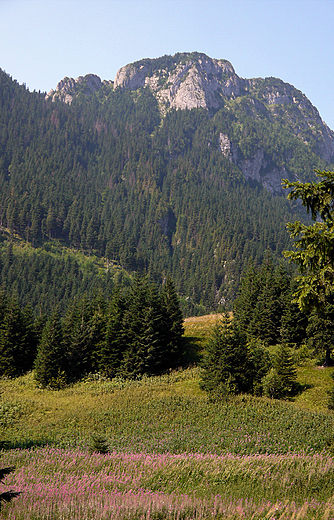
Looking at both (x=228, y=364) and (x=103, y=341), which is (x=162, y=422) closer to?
(x=228, y=364)

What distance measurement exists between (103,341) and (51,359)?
23.1 ft

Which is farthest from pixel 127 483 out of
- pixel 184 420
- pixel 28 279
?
pixel 28 279

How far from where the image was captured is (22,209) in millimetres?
182250

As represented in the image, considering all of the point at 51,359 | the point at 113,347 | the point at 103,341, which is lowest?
the point at 51,359

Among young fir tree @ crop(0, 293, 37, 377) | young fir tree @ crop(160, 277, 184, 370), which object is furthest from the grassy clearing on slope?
young fir tree @ crop(0, 293, 37, 377)

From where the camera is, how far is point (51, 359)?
143 ft

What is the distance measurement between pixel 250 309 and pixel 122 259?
425 ft

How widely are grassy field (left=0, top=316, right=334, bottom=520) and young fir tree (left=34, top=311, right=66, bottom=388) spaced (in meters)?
10.9

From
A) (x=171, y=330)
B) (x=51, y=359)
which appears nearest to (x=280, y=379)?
(x=171, y=330)

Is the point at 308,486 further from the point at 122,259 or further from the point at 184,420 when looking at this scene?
the point at 122,259

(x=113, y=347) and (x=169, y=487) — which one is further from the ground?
(x=169, y=487)

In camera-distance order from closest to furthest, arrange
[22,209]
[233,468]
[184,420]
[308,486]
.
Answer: [308,486] < [233,468] < [184,420] < [22,209]

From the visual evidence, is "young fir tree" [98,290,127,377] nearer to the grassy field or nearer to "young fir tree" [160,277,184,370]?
"young fir tree" [160,277,184,370]

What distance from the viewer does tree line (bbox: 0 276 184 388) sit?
4416 cm
